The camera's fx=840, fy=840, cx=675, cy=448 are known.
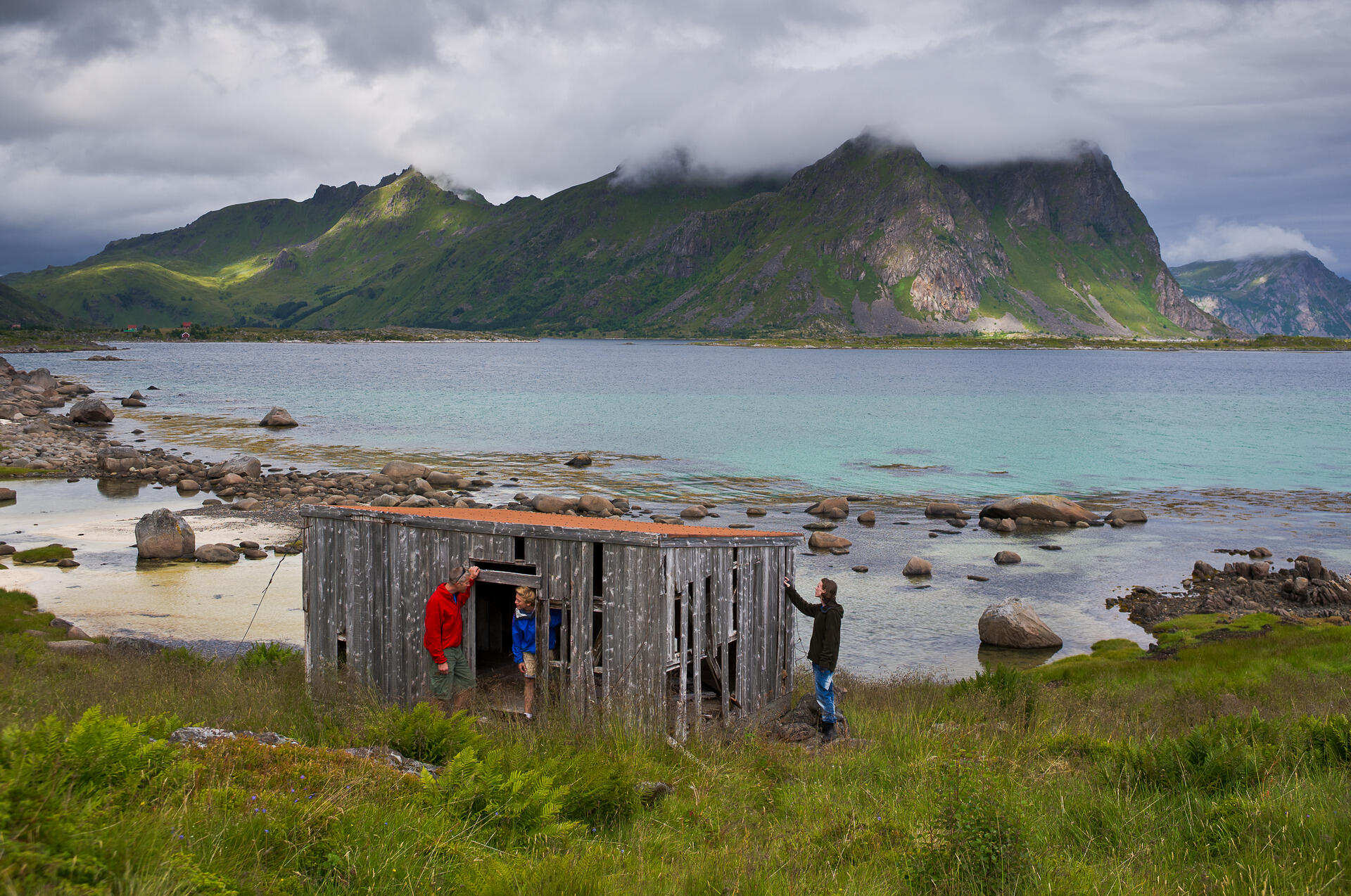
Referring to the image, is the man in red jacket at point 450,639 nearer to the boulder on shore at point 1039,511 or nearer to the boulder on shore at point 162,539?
the boulder on shore at point 162,539

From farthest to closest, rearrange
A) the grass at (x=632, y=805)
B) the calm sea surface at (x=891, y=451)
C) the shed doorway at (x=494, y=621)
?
the calm sea surface at (x=891, y=451)
the shed doorway at (x=494, y=621)
the grass at (x=632, y=805)

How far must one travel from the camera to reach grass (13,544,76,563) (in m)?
27.7

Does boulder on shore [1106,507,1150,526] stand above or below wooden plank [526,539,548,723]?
below

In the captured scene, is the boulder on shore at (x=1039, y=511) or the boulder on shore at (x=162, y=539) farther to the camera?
the boulder on shore at (x=1039, y=511)

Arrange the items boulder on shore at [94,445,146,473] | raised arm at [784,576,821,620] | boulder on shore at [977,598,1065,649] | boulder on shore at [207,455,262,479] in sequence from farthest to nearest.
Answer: boulder on shore at [94,445,146,473] → boulder on shore at [207,455,262,479] → boulder on shore at [977,598,1065,649] → raised arm at [784,576,821,620]

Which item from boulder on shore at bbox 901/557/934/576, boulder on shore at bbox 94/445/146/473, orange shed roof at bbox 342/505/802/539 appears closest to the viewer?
orange shed roof at bbox 342/505/802/539

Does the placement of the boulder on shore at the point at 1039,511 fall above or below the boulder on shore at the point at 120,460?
below

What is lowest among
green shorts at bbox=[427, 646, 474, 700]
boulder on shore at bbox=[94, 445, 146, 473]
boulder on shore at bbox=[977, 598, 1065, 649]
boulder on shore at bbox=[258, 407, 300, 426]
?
boulder on shore at bbox=[977, 598, 1065, 649]

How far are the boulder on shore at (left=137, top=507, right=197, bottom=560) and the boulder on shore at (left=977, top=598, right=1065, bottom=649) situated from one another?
25.8 meters

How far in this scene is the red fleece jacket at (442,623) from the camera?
39.3 ft

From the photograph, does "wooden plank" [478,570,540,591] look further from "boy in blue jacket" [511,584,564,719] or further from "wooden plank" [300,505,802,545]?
"wooden plank" [300,505,802,545]

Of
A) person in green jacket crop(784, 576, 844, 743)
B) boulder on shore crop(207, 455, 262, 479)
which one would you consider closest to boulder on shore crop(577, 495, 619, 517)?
boulder on shore crop(207, 455, 262, 479)

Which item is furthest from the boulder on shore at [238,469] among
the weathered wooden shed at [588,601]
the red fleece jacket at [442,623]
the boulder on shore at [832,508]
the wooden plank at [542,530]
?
the red fleece jacket at [442,623]

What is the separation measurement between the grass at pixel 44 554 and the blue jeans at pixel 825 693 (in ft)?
87.8
